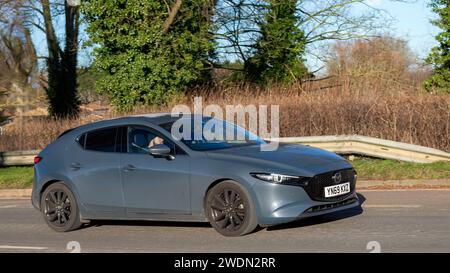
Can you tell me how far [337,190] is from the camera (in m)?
8.80

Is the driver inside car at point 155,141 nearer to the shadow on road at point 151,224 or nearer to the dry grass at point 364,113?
the shadow on road at point 151,224

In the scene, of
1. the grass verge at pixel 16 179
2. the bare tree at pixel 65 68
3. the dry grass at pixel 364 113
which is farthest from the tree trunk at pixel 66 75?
the dry grass at pixel 364 113

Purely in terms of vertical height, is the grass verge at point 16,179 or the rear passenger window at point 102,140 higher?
the rear passenger window at point 102,140

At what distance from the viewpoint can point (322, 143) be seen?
1645cm

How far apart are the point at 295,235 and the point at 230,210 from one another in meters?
0.89

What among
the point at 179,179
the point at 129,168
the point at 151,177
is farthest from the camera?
the point at 129,168

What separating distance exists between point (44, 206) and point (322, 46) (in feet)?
80.8

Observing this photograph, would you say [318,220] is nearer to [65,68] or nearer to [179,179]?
[179,179]

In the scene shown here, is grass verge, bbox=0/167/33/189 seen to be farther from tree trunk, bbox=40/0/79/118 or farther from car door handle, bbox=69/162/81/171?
tree trunk, bbox=40/0/79/118

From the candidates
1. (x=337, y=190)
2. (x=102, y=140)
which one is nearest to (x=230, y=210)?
(x=337, y=190)

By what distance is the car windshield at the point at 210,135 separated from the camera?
9.38 metres

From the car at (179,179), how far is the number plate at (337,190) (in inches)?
0.5

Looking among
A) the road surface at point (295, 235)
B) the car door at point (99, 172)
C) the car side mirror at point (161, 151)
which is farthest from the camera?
the car door at point (99, 172)
